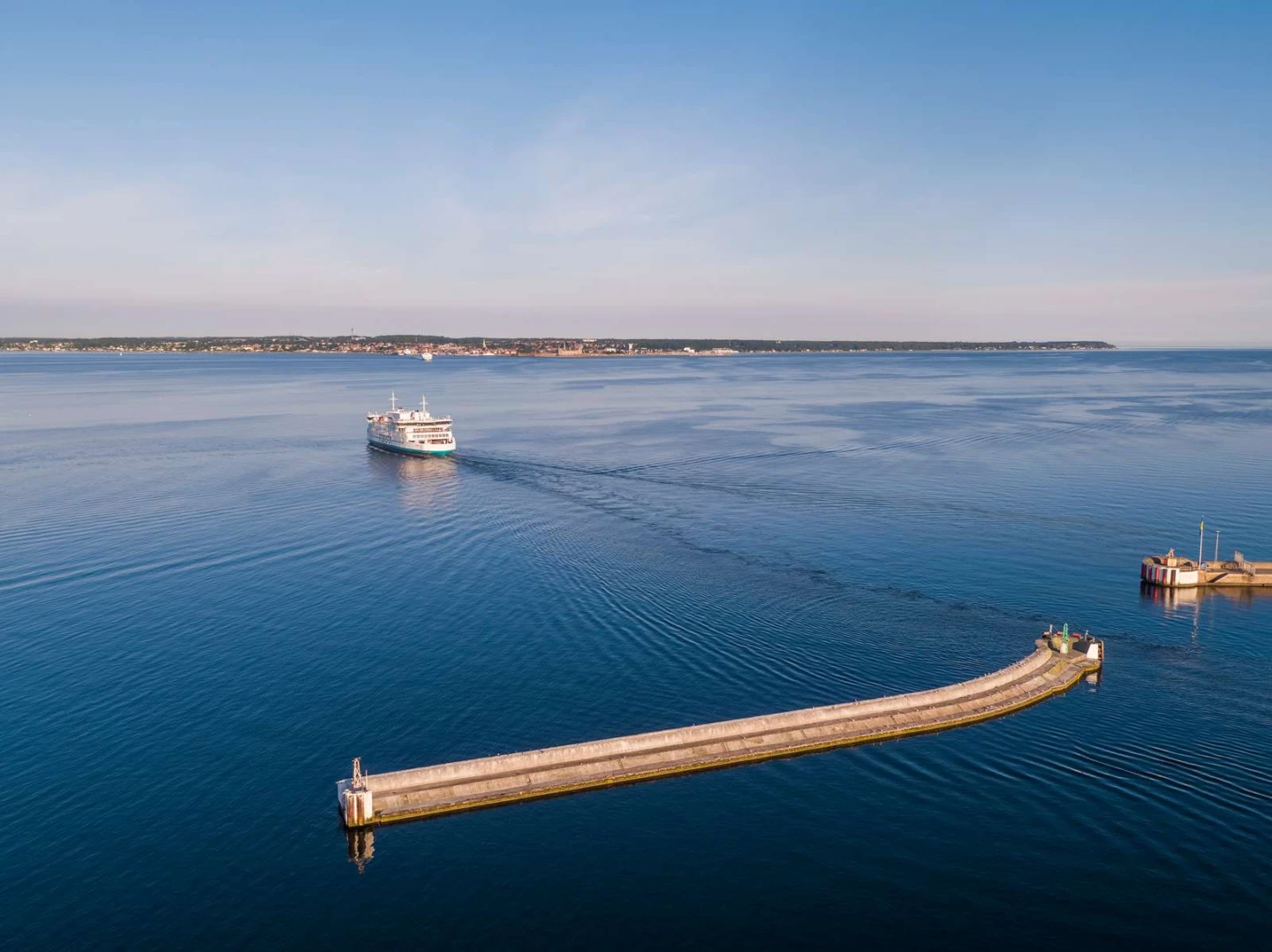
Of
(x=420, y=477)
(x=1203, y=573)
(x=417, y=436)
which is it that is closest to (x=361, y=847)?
(x=1203, y=573)

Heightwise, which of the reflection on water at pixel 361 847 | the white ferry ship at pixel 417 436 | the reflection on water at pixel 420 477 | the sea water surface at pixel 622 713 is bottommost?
the reflection on water at pixel 361 847

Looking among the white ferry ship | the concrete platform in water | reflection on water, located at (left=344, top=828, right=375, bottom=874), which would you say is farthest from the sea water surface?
the white ferry ship

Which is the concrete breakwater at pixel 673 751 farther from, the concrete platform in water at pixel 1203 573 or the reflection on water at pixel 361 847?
the concrete platform in water at pixel 1203 573

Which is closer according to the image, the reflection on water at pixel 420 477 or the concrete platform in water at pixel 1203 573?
the concrete platform in water at pixel 1203 573

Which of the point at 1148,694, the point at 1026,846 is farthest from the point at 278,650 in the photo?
the point at 1148,694

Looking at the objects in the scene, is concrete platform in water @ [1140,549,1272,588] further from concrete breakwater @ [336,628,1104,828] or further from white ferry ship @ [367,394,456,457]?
white ferry ship @ [367,394,456,457]

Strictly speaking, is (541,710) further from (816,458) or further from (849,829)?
(816,458)

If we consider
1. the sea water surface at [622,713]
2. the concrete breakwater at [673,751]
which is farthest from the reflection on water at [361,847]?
the sea water surface at [622,713]
